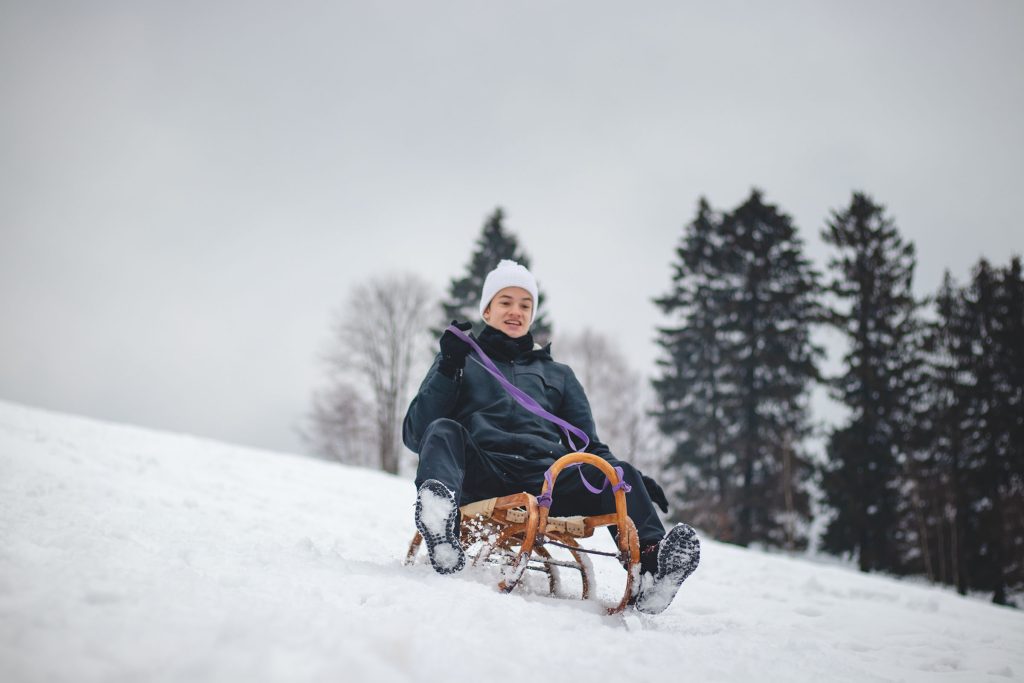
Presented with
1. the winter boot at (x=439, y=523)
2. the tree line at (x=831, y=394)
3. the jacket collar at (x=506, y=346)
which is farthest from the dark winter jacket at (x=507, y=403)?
the tree line at (x=831, y=394)

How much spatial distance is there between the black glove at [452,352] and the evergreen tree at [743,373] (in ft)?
45.2

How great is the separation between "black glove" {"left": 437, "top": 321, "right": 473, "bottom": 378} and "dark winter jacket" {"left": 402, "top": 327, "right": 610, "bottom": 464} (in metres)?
0.05

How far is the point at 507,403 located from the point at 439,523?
80 cm

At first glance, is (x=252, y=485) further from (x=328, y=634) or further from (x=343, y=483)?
(x=328, y=634)

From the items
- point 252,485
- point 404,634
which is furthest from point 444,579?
point 252,485

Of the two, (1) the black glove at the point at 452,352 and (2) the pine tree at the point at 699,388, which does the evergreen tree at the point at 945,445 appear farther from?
(1) the black glove at the point at 452,352

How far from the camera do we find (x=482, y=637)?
4.71ft

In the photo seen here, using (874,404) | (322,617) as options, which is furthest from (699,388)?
(322,617)

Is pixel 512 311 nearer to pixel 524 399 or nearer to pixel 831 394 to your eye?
pixel 524 399

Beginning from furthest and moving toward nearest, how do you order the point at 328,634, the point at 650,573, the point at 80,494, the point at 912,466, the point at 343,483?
the point at 912,466 → the point at 343,483 → the point at 80,494 → the point at 650,573 → the point at 328,634

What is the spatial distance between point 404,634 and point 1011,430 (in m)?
17.1

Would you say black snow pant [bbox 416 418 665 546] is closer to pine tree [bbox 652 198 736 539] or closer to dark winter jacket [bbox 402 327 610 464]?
dark winter jacket [bbox 402 327 610 464]

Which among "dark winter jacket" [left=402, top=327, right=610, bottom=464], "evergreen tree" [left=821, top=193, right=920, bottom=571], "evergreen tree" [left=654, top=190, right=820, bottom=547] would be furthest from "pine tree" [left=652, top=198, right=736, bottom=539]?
"dark winter jacket" [left=402, top=327, right=610, bottom=464]

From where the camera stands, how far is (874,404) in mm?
15242
